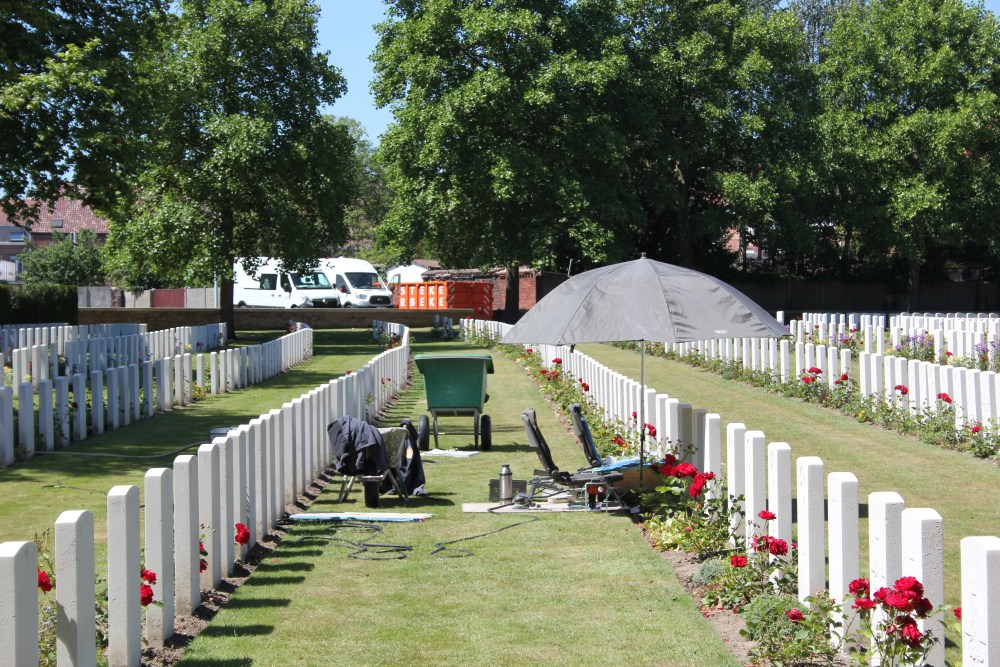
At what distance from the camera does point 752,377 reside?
1922cm

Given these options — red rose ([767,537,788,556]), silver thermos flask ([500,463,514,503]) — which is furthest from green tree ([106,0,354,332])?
red rose ([767,537,788,556])

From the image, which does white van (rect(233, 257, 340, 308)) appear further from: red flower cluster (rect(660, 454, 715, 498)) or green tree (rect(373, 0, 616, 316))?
red flower cluster (rect(660, 454, 715, 498))

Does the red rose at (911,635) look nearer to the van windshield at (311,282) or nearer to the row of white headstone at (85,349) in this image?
the row of white headstone at (85,349)

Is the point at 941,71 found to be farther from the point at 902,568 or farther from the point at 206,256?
the point at 902,568

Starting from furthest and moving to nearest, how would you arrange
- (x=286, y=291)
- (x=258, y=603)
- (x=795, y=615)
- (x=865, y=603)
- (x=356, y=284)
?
(x=356, y=284) < (x=286, y=291) < (x=258, y=603) < (x=795, y=615) < (x=865, y=603)

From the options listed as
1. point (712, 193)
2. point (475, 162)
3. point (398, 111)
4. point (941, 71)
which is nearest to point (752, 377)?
point (475, 162)

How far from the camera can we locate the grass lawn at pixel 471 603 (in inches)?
199

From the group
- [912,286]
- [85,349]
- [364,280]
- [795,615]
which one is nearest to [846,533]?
[795,615]

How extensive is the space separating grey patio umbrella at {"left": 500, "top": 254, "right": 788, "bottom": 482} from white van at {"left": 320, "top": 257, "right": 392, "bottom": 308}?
41.3 meters

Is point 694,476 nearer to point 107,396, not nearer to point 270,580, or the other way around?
point 270,580

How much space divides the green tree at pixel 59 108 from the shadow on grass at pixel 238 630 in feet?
46.6

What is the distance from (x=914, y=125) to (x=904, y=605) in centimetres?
3976

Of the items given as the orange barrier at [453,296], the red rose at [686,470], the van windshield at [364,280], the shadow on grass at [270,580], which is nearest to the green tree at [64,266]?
the van windshield at [364,280]

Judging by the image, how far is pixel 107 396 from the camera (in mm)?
14242
